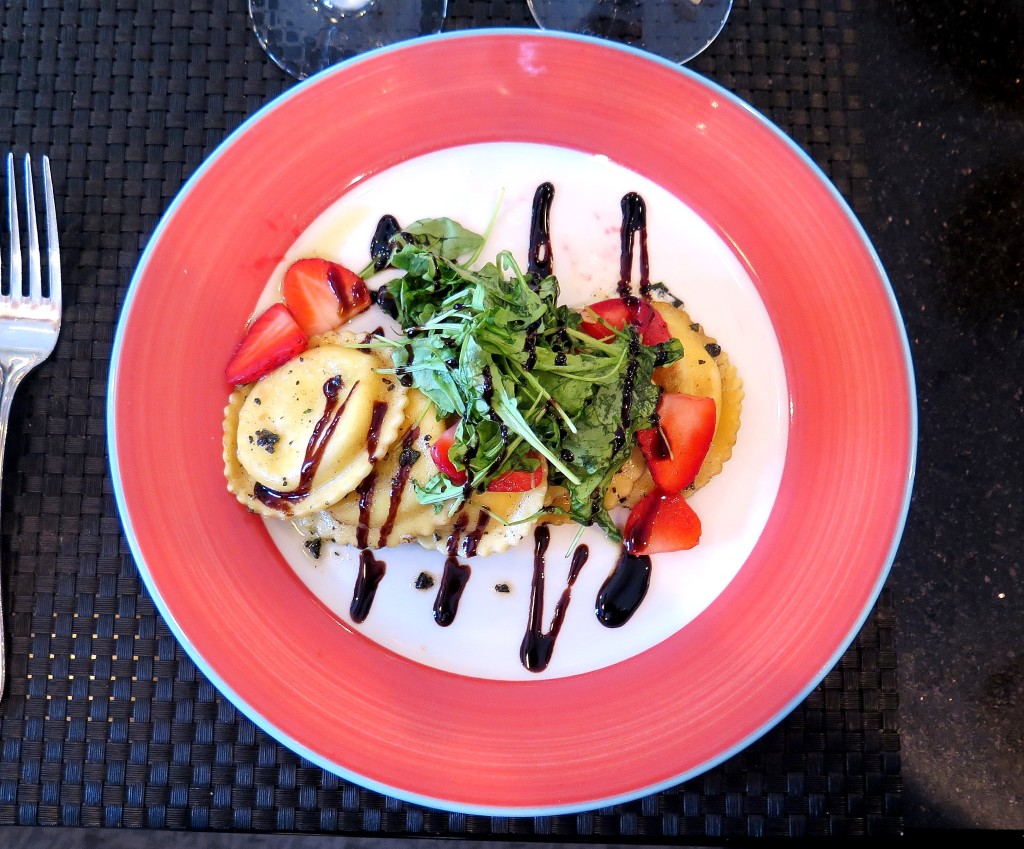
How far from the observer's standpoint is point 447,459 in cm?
244

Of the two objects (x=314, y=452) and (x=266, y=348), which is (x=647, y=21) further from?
(x=314, y=452)

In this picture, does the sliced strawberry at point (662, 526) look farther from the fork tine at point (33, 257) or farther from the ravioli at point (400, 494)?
the fork tine at point (33, 257)

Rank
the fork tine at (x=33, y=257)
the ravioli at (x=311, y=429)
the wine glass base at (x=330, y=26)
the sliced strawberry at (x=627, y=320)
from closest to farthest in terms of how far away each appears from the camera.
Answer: the ravioli at (x=311, y=429)
the sliced strawberry at (x=627, y=320)
the fork tine at (x=33, y=257)
the wine glass base at (x=330, y=26)

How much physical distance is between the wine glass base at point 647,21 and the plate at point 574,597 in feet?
1.36

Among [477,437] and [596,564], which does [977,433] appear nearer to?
[596,564]

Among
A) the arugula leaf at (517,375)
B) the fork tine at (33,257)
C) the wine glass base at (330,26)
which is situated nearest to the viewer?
the arugula leaf at (517,375)

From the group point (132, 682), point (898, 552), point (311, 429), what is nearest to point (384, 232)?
point (311, 429)

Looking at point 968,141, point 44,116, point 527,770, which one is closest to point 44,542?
point 44,116

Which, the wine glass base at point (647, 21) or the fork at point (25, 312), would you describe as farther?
the wine glass base at point (647, 21)

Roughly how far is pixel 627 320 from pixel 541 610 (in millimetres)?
1080

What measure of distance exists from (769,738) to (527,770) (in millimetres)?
903

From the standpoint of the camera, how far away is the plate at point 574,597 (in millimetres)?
2566

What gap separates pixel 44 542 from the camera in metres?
2.77

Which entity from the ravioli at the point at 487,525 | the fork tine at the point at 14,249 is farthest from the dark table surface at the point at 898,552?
the ravioli at the point at 487,525
